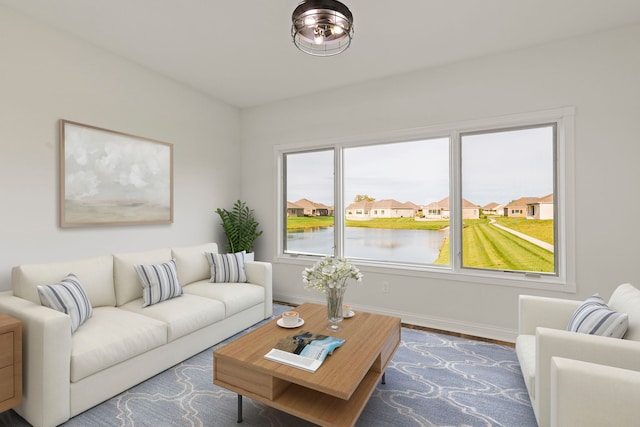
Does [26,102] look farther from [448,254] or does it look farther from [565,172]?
[565,172]

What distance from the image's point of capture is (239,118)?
4.88m

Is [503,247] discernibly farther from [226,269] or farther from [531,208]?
[226,269]

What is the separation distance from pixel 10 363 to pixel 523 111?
4353 mm

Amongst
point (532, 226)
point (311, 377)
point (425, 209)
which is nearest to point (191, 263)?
point (311, 377)

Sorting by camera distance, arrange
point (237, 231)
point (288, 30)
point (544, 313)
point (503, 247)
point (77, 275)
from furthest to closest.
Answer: point (237, 231)
point (503, 247)
point (288, 30)
point (77, 275)
point (544, 313)

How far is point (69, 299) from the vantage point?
85.8 inches

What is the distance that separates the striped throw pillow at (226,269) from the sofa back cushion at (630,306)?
3183 mm

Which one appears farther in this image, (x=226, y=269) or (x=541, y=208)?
(x=226, y=269)

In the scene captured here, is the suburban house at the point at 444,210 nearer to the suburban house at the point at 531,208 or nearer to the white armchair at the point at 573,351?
the suburban house at the point at 531,208

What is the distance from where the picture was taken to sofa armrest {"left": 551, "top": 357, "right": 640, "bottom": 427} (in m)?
1.23

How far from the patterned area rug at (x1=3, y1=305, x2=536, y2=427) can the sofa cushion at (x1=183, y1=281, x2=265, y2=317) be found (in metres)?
0.51

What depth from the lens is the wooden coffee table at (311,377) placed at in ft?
5.24

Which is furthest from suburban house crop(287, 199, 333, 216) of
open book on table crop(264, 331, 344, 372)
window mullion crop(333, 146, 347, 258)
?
open book on table crop(264, 331, 344, 372)

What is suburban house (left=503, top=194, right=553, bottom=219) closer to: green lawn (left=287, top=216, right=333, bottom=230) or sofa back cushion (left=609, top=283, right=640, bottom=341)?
sofa back cushion (left=609, top=283, right=640, bottom=341)
